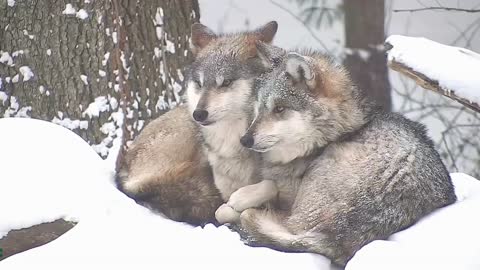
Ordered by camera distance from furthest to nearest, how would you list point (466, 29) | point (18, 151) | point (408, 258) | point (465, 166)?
point (466, 29) < point (465, 166) < point (18, 151) < point (408, 258)

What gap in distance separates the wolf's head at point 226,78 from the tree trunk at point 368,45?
12.6ft

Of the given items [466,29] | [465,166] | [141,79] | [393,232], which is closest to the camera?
[393,232]

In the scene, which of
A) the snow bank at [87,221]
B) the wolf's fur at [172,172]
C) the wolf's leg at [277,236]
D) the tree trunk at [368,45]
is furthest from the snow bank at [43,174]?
the tree trunk at [368,45]

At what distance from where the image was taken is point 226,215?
420 centimetres

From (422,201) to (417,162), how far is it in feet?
0.73

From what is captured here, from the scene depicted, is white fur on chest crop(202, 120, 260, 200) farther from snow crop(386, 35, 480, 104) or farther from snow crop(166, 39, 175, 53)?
snow crop(166, 39, 175, 53)

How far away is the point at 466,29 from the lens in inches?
365

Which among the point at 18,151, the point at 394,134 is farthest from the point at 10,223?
the point at 394,134

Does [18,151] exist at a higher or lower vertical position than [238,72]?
lower

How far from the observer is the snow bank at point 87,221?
335 cm

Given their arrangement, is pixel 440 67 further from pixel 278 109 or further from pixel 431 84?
pixel 278 109

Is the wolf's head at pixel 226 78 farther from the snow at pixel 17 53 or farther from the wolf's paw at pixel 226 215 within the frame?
the snow at pixel 17 53

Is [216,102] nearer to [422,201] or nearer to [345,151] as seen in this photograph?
[345,151]

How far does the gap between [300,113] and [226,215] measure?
0.74 metres
